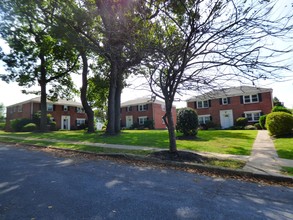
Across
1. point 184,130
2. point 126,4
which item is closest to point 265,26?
point 126,4

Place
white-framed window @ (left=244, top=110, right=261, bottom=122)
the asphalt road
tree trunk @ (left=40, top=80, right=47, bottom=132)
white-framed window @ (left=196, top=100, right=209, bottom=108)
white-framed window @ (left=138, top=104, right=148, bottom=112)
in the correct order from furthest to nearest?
white-framed window @ (left=138, top=104, right=148, bottom=112)
white-framed window @ (left=196, top=100, right=209, bottom=108)
white-framed window @ (left=244, top=110, right=261, bottom=122)
tree trunk @ (left=40, top=80, right=47, bottom=132)
the asphalt road

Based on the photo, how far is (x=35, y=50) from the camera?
2273cm

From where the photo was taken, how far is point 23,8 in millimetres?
14961

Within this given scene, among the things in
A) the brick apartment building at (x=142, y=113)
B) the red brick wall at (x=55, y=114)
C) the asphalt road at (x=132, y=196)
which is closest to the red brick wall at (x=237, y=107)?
the brick apartment building at (x=142, y=113)

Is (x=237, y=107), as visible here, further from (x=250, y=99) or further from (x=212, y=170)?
(x=212, y=170)

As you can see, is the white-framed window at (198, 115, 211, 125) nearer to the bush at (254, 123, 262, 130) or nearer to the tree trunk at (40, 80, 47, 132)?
the bush at (254, 123, 262, 130)

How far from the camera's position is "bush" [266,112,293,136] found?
13772 millimetres

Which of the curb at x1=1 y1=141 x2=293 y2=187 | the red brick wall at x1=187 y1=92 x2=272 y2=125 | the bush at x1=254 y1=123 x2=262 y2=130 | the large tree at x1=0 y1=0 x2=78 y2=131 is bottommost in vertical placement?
the curb at x1=1 y1=141 x2=293 y2=187

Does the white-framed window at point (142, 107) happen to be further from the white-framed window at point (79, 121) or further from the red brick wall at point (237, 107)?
the white-framed window at point (79, 121)

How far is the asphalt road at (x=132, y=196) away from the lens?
339 centimetres

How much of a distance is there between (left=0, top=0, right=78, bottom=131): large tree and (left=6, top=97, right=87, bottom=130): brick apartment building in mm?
10026

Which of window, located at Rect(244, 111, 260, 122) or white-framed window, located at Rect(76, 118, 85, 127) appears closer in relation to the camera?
window, located at Rect(244, 111, 260, 122)

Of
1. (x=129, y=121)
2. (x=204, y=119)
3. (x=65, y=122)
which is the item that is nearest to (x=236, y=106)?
(x=204, y=119)

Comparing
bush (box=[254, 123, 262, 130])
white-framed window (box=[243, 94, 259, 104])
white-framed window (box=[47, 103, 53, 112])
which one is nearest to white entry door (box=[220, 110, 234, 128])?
Answer: white-framed window (box=[243, 94, 259, 104])
